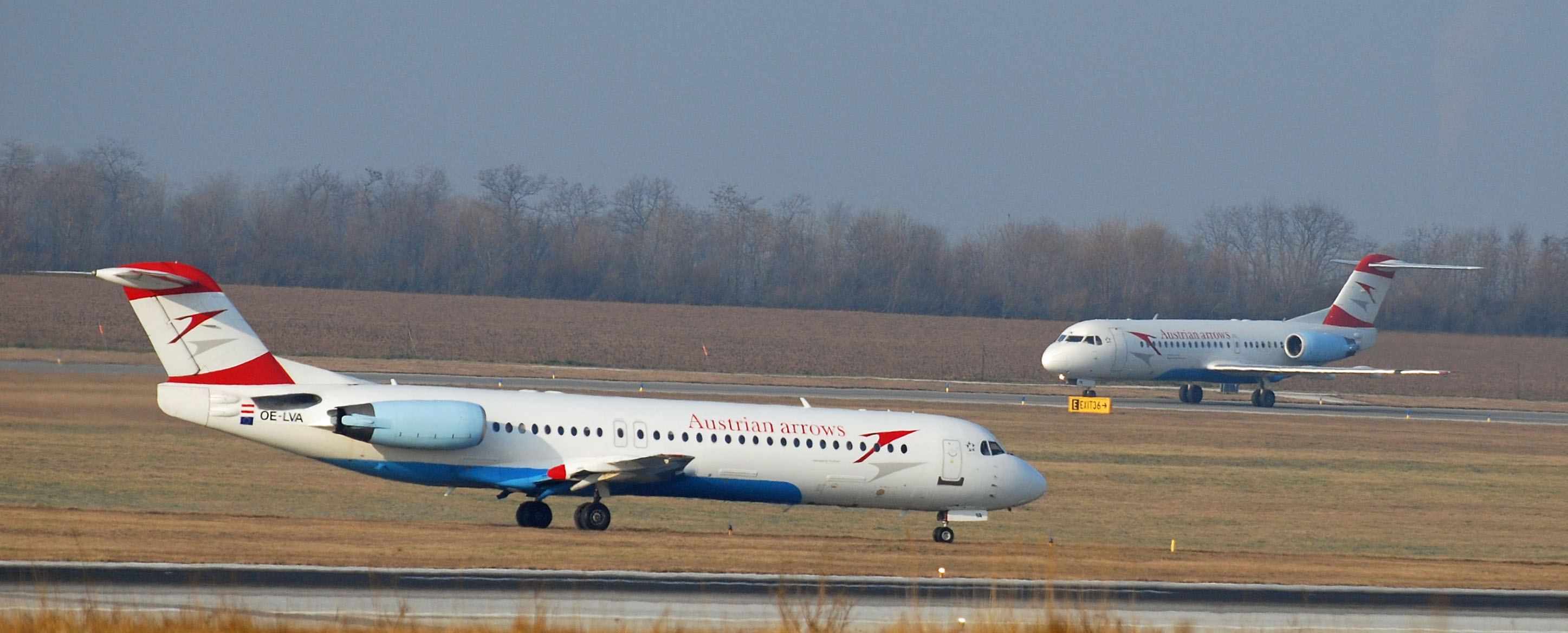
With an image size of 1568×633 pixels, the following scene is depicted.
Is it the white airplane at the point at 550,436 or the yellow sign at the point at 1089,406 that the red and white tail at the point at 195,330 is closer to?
the white airplane at the point at 550,436

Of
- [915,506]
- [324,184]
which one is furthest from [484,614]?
[324,184]

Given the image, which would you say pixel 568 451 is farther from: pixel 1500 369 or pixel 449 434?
pixel 1500 369

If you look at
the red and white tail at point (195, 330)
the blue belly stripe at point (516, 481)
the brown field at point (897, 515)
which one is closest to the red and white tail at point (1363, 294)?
the brown field at point (897, 515)

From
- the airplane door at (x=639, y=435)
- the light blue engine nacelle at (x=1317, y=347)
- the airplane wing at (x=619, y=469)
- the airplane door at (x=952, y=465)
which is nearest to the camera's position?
the airplane wing at (x=619, y=469)

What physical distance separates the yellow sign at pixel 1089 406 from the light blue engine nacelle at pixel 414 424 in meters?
37.0

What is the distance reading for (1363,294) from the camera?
76.0m

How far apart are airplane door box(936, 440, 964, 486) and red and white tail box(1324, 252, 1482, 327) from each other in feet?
169

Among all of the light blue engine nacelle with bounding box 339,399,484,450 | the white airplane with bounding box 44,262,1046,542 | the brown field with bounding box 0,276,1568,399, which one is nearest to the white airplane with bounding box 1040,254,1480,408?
the brown field with bounding box 0,276,1568,399

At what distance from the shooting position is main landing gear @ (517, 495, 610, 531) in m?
26.4

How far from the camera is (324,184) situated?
132 m

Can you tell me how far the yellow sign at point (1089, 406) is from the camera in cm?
5912

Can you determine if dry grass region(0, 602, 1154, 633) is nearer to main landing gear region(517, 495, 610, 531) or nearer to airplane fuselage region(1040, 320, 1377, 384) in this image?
main landing gear region(517, 495, 610, 531)

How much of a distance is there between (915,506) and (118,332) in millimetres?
43437

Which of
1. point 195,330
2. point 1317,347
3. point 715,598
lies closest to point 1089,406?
point 1317,347
